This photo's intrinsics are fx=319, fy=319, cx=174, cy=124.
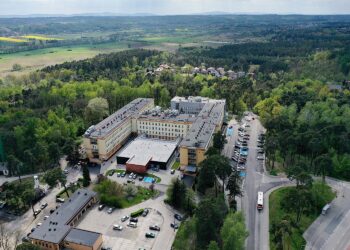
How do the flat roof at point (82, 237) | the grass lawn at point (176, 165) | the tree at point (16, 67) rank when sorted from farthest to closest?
the tree at point (16, 67) → the grass lawn at point (176, 165) → the flat roof at point (82, 237)

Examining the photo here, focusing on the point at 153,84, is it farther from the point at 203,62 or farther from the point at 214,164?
the point at 214,164

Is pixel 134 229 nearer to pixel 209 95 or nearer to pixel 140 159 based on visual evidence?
pixel 140 159

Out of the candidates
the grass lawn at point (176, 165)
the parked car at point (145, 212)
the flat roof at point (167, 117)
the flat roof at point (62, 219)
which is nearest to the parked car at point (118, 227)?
the parked car at point (145, 212)

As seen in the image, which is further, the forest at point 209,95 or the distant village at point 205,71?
the distant village at point 205,71

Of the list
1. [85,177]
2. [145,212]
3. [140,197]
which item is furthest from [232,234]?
[85,177]

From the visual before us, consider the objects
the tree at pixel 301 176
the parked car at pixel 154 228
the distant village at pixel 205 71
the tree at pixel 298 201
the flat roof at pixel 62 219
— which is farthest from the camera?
the distant village at pixel 205 71

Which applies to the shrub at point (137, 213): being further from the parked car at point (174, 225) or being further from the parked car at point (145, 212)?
the parked car at point (174, 225)

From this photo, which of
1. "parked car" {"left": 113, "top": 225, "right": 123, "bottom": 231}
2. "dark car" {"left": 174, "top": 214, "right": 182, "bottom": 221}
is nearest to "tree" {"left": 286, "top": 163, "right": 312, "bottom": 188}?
"dark car" {"left": 174, "top": 214, "right": 182, "bottom": 221}

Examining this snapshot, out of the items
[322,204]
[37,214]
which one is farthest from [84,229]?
[322,204]
